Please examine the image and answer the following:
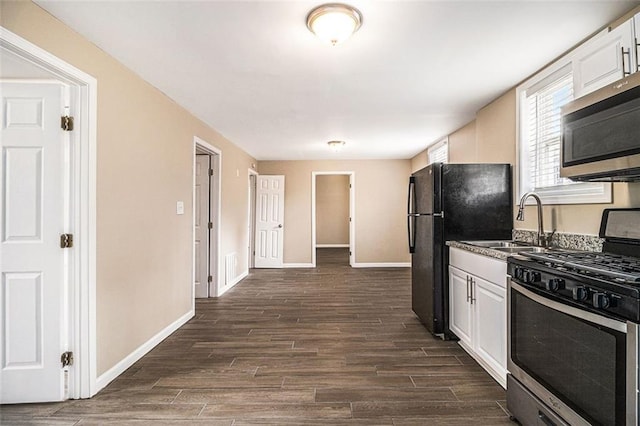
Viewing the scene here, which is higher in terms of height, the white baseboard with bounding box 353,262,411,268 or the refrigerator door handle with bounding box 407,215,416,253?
the refrigerator door handle with bounding box 407,215,416,253

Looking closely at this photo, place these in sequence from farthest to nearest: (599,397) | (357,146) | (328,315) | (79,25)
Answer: (357,146)
(328,315)
(79,25)
(599,397)

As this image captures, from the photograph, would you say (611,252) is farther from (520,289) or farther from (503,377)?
(503,377)

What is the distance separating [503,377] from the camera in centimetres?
222

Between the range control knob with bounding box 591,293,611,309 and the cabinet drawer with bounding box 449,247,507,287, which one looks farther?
the cabinet drawer with bounding box 449,247,507,287

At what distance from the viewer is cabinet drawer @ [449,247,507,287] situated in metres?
2.24

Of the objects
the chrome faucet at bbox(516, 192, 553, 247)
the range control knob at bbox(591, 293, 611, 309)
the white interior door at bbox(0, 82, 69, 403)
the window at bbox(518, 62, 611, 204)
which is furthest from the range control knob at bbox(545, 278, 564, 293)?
the white interior door at bbox(0, 82, 69, 403)

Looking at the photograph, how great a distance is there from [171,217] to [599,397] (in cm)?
345

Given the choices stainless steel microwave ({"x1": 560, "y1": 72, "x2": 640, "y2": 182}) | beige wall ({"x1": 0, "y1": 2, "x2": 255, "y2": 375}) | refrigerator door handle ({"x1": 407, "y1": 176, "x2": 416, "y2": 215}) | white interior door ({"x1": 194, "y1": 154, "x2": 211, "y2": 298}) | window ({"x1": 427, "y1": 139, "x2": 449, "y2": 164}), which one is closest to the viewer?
stainless steel microwave ({"x1": 560, "y1": 72, "x2": 640, "y2": 182})

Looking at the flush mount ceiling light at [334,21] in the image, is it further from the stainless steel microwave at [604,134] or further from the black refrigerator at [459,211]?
the black refrigerator at [459,211]

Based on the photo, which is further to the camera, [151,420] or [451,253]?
[451,253]

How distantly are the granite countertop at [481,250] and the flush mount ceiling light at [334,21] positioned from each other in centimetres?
172

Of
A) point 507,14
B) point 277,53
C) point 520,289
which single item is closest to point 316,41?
point 277,53

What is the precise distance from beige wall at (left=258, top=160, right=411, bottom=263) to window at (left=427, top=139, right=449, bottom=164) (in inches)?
53.0

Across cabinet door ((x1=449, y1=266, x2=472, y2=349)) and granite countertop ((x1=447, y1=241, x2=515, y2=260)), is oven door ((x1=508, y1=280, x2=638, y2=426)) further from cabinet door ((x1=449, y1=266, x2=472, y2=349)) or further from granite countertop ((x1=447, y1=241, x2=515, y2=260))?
cabinet door ((x1=449, y1=266, x2=472, y2=349))
